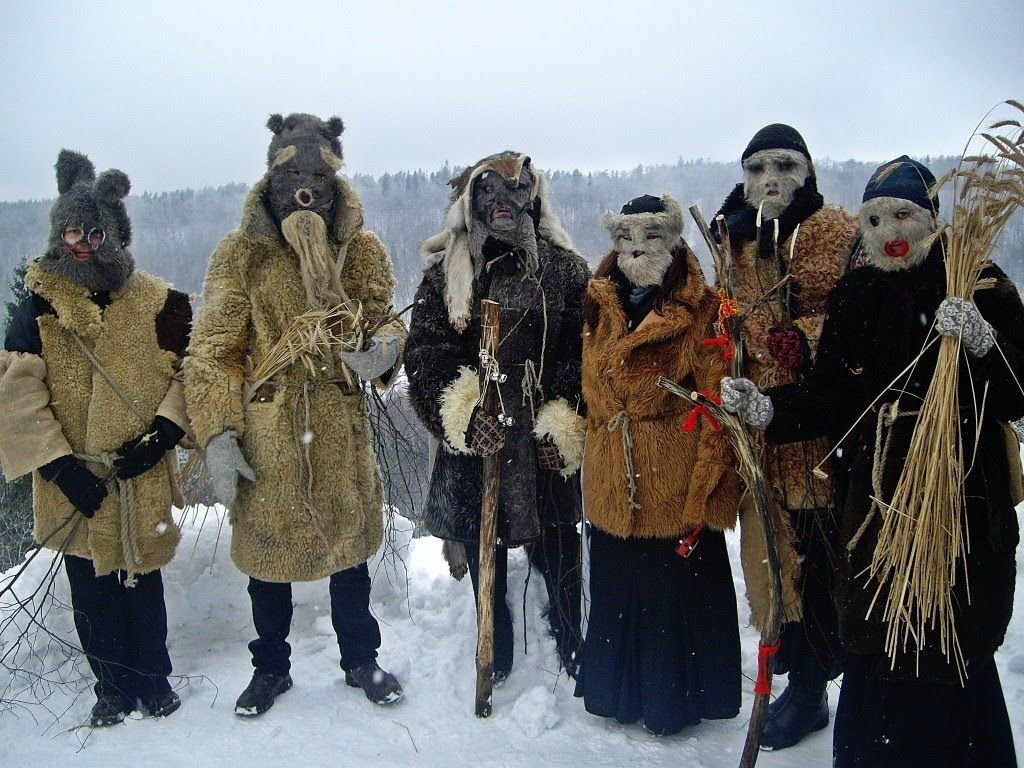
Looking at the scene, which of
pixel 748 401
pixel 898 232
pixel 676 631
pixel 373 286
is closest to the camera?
pixel 898 232

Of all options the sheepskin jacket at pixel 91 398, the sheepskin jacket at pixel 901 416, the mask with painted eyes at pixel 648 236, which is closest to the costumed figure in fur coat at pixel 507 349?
the mask with painted eyes at pixel 648 236

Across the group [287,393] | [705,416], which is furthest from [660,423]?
[287,393]

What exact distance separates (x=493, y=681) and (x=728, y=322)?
1.94 metres

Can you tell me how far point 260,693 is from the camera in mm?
3158

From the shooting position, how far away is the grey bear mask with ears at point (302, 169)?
3.08 m

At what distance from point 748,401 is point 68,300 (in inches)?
107

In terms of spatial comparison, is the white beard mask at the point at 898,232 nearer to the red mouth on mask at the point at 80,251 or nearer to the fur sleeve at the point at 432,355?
the fur sleeve at the point at 432,355

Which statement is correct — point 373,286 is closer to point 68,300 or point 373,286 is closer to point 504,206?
point 504,206

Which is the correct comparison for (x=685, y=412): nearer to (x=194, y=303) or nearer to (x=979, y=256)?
(x=979, y=256)

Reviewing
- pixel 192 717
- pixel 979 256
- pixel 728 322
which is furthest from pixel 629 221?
pixel 192 717

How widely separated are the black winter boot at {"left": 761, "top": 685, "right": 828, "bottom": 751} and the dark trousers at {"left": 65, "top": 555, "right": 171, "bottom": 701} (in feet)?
8.43

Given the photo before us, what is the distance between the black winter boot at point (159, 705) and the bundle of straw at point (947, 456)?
113 inches

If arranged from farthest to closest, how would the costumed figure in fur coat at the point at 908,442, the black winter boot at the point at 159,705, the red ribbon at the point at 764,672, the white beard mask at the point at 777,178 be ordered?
the black winter boot at the point at 159,705
the white beard mask at the point at 777,178
the red ribbon at the point at 764,672
the costumed figure in fur coat at the point at 908,442

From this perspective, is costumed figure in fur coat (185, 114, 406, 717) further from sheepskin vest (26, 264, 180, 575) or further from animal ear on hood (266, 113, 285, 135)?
sheepskin vest (26, 264, 180, 575)
